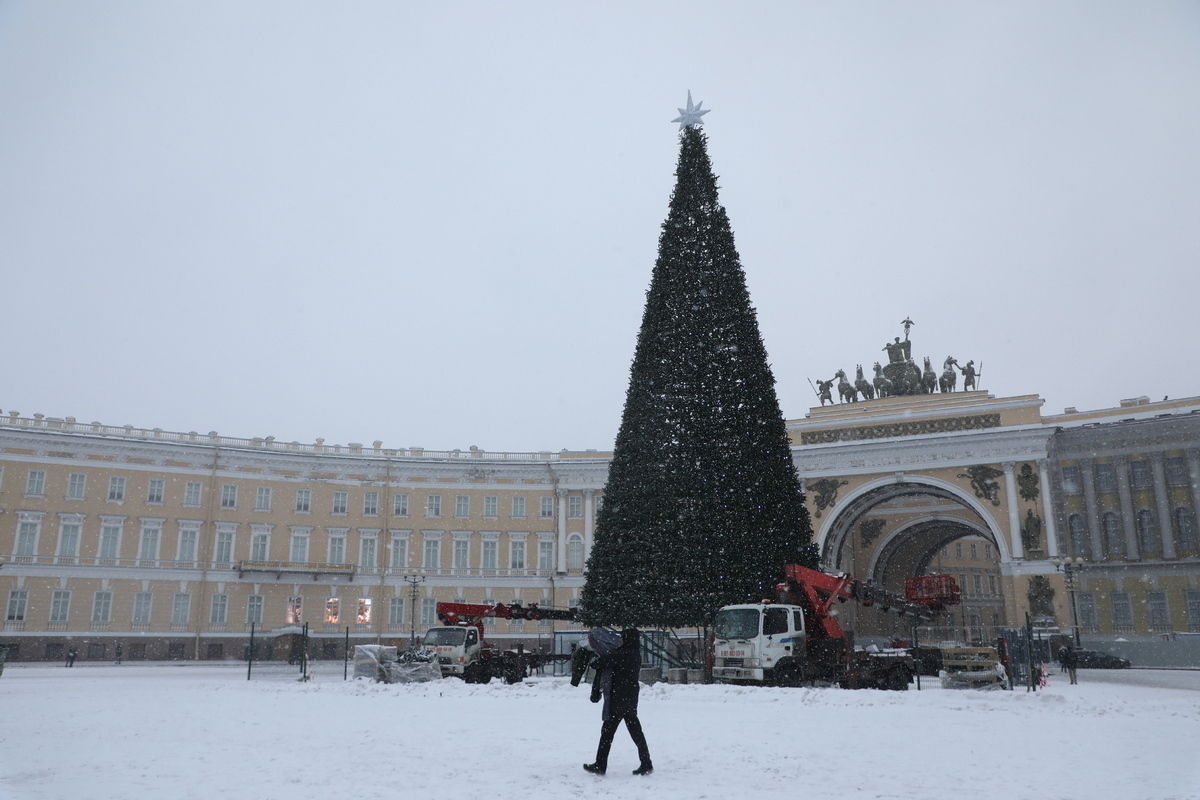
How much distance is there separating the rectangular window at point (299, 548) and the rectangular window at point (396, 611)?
20.5 ft

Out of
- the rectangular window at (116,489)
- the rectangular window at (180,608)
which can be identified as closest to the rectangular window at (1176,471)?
the rectangular window at (180,608)

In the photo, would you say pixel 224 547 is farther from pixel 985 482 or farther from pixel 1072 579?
pixel 1072 579

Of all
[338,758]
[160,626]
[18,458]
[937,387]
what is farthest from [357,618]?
[338,758]

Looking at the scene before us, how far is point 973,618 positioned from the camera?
77.6m

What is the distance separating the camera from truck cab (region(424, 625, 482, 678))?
2991 centimetres

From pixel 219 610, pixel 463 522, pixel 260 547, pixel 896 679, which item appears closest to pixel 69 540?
pixel 219 610

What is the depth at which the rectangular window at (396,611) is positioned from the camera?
195 ft

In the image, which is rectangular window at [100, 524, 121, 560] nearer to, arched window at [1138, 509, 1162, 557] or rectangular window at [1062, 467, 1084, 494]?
rectangular window at [1062, 467, 1084, 494]

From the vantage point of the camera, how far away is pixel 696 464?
27422mm

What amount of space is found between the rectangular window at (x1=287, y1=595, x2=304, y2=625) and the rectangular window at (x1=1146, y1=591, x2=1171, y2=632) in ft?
163

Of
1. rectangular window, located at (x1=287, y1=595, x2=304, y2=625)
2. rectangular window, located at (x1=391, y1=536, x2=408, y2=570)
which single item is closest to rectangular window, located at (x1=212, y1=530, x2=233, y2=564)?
rectangular window, located at (x1=287, y1=595, x2=304, y2=625)

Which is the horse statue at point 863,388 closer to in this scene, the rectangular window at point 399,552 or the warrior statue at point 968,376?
the warrior statue at point 968,376

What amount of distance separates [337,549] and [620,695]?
5224cm

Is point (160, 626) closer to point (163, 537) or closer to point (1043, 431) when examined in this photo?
point (163, 537)
